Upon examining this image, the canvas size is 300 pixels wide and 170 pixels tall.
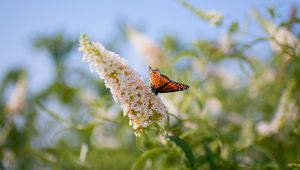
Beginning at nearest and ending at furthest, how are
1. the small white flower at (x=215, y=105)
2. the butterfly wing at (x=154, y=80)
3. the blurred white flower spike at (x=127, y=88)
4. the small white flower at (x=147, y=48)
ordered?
the blurred white flower spike at (x=127, y=88) < the butterfly wing at (x=154, y=80) < the small white flower at (x=215, y=105) < the small white flower at (x=147, y=48)

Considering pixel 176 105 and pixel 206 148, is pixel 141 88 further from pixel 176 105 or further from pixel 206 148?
pixel 176 105

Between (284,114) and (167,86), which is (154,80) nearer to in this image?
(167,86)

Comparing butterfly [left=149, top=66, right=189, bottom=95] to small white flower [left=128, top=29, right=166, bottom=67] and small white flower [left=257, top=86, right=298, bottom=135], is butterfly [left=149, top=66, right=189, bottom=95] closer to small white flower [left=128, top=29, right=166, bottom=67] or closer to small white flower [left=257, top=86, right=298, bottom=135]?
small white flower [left=257, top=86, right=298, bottom=135]

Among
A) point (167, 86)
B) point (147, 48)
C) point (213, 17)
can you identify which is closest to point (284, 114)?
point (213, 17)

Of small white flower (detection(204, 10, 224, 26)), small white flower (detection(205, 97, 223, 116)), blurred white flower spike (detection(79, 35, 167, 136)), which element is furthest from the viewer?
small white flower (detection(205, 97, 223, 116))

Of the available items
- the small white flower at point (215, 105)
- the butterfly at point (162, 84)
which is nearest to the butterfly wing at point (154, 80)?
the butterfly at point (162, 84)

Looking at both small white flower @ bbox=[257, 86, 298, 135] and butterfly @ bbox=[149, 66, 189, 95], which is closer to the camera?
butterfly @ bbox=[149, 66, 189, 95]

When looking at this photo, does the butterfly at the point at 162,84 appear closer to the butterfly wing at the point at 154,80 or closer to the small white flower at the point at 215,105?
the butterfly wing at the point at 154,80

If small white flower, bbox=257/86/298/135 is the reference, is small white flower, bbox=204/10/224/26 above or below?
above

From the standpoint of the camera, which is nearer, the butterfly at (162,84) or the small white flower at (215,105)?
the butterfly at (162,84)

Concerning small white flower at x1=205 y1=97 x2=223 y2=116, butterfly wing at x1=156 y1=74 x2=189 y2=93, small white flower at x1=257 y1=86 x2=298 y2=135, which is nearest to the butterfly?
butterfly wing at x1=156 y1=74 x2=189 y2=93
